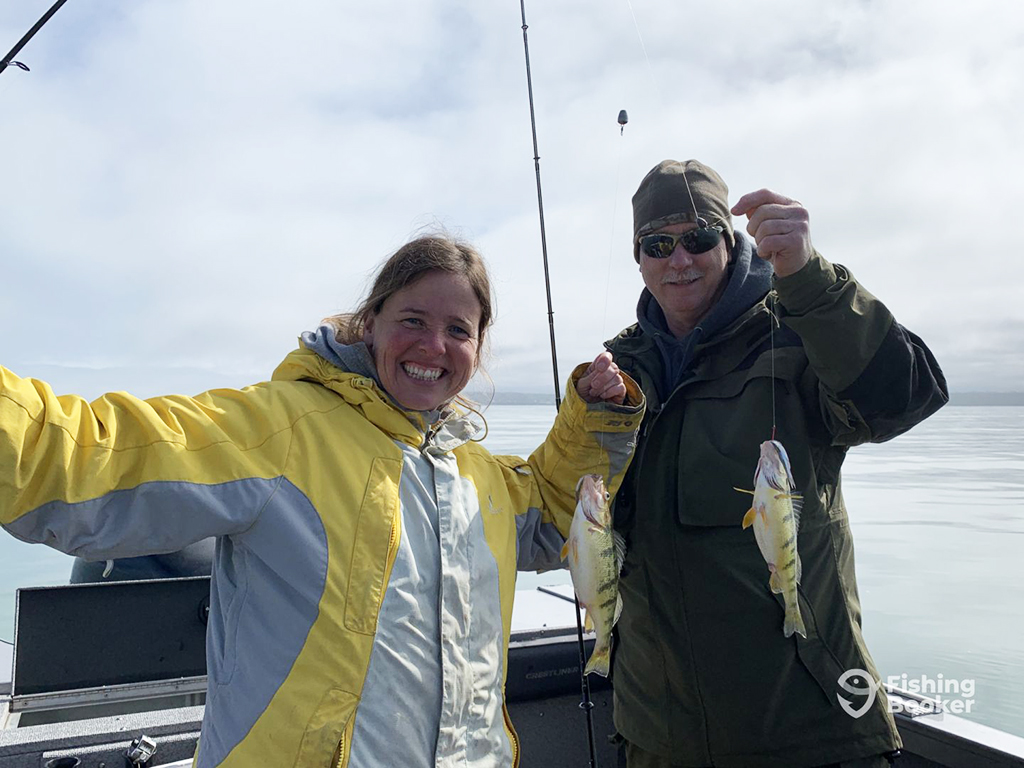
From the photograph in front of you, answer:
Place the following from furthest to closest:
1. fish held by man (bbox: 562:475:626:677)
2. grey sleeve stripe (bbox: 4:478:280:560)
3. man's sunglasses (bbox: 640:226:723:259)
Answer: man's sunglasses (bbox: 640:226:723:259) → fish held by man (bbox: 562:475:626:677) → grey sleeve stripe (bbox: 4:478:280:560)

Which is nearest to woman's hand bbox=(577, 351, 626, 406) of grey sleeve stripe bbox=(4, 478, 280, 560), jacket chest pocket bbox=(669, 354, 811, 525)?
jacket chest pocket bbox=(669, 354, 811, 525)

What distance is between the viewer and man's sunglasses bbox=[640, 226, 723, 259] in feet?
9.93

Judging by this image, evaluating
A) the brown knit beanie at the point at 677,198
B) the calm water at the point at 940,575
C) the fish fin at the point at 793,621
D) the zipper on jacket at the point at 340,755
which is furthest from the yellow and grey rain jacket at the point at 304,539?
the calm water at the point at 940,575

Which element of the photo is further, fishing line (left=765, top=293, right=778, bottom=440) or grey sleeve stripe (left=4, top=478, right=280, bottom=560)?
fishing line (left=765, top=293, right=778, bottom=440)

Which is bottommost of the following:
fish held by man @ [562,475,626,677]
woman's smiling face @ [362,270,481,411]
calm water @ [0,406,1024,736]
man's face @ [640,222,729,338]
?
calm water @ [0,406,1024,736]

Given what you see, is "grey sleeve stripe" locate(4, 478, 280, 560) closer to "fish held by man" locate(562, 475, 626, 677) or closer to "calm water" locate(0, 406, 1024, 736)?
"fish held by man" locate(562, 475, 626, 677)

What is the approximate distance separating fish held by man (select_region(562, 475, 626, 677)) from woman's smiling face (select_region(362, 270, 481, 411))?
0.59m

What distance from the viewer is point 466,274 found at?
100 inches

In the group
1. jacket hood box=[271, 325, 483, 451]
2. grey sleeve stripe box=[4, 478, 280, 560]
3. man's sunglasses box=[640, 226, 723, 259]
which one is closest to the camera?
grey sleeve stripe box=[4, 478, 280, 560]

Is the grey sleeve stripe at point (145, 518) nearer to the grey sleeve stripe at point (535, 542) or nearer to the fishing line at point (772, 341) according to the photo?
the grey sleeve stripe at point (535, 542)

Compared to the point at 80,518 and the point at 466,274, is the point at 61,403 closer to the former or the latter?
the point at 80,518

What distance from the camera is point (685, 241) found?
304 cm

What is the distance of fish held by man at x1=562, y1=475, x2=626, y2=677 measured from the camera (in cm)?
253

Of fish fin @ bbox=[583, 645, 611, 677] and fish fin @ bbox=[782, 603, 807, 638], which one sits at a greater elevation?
fish fin @ bbox=[782, 603, 807, 638]
